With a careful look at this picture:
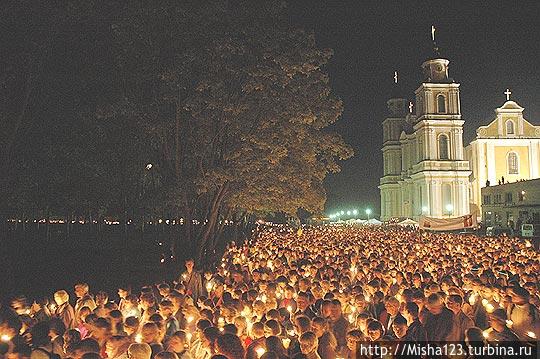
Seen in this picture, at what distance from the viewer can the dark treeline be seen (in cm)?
1930

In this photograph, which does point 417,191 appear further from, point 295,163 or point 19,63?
point 19,63

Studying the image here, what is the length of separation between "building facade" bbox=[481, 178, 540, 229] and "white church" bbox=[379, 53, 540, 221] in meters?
8.28

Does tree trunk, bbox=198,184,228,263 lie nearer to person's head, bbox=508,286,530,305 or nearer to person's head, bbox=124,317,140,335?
person's head, bbox=124,317,140,335

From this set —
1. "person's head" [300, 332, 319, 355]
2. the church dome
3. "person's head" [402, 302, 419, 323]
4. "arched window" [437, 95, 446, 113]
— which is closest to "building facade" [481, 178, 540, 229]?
"arched window" [437, 95, 446, 113]

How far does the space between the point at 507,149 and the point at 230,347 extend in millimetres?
80355

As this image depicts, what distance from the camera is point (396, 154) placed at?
106m

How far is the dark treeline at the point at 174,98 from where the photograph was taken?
19.3 metres

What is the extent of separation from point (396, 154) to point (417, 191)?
20260 mm

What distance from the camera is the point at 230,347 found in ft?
21.9

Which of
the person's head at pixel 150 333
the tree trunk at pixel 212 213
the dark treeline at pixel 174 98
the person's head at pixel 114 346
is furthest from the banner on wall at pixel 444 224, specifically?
the person's head at pixel 114 346

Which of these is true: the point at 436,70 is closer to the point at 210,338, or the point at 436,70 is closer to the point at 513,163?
the point at 513,163

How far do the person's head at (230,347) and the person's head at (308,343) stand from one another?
0.67 meters

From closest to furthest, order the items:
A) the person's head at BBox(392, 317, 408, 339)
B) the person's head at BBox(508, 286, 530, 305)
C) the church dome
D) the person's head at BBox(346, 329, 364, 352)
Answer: the person's head at BBox(346, 329, 364, 352), the person's head at BBox(392, 317, 408, 339), the person's head at BBox(508, 286, 530, 305), the church dome

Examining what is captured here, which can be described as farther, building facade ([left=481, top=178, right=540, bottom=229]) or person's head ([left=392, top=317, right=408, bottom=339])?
building facade ([left=481, top=178, right=540, bottom=229])
